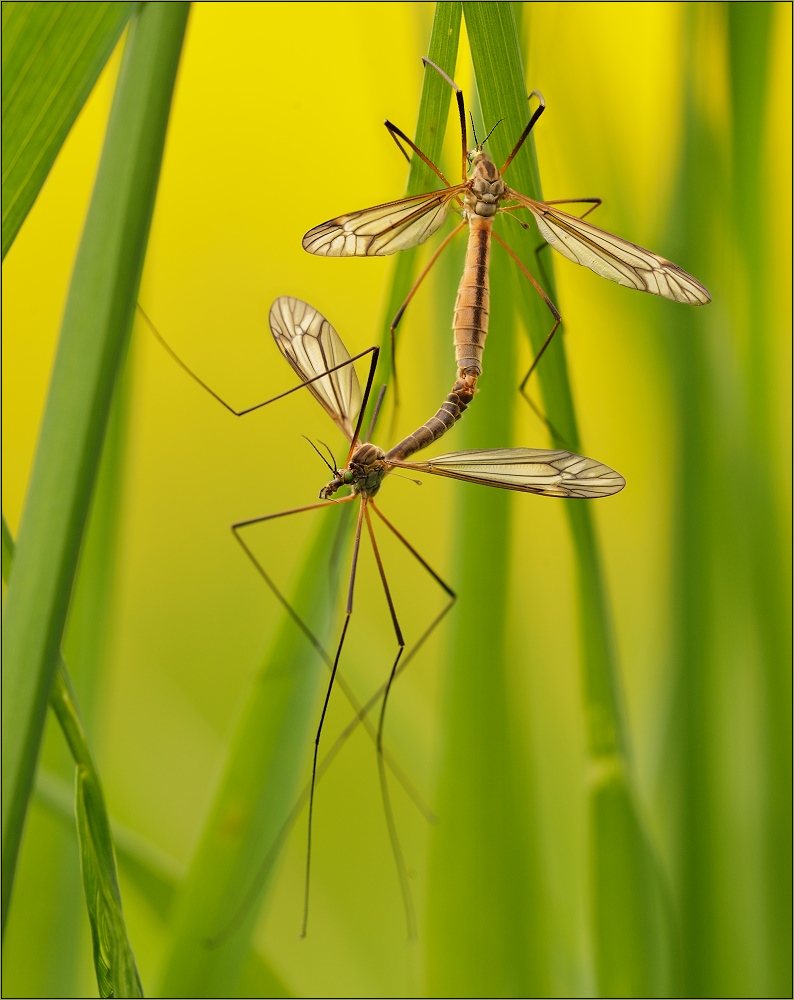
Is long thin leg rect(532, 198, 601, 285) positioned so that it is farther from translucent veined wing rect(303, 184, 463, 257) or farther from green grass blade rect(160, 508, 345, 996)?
green grass blade rect(160, 508, 345, 996)

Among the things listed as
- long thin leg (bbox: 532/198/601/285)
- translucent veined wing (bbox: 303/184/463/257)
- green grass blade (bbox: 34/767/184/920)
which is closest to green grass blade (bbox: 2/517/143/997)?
green grass blade (bbox: 34/767/184/920)

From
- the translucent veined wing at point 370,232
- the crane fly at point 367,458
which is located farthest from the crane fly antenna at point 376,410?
the translucent veined wing at point 370,232

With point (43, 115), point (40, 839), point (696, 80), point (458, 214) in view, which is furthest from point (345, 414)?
point (40, 839)

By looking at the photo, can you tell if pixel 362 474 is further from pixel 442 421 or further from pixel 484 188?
pixel 484 188

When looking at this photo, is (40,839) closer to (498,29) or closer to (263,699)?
(263,699)

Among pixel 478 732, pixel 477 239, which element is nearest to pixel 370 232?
pixel 477 239

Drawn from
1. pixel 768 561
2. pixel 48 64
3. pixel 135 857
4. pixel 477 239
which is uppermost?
pixel 48 64
